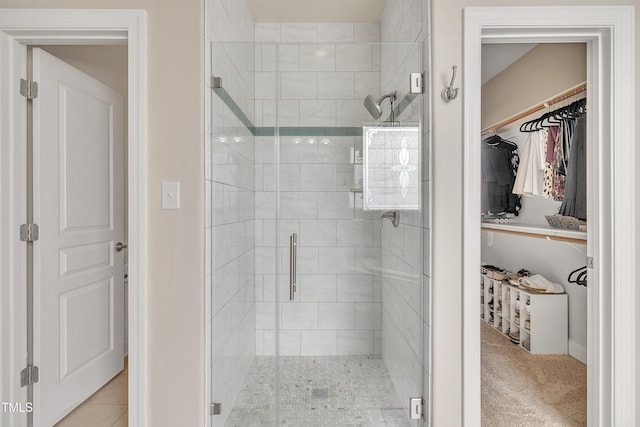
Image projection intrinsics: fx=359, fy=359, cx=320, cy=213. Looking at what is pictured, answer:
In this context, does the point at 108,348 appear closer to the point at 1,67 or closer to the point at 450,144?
the point at 1,67

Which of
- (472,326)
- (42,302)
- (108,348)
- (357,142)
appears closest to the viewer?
(472,326)

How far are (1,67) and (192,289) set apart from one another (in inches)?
54.0

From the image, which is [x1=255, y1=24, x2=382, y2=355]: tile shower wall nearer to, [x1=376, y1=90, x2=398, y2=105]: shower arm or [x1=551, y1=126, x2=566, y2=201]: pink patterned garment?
[x1=376, y1=90, x2=398, y2=105]: shower arm

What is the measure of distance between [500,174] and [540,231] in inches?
31.8

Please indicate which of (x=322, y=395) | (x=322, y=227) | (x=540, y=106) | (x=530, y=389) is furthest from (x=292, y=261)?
(x=540, y=106)

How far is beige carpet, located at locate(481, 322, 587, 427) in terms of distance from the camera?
2.05 m

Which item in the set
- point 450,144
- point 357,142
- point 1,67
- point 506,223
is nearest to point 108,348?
point 1,67

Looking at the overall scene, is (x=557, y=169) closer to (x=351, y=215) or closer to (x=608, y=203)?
(x=608, y=203)

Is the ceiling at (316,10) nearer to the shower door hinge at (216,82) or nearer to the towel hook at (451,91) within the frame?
the shower door hinge at (216,82)

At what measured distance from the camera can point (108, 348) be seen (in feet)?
8.09

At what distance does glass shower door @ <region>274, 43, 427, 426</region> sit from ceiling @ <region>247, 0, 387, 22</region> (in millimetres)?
1104

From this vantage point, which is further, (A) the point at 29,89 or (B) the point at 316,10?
(B) the point at 316,10

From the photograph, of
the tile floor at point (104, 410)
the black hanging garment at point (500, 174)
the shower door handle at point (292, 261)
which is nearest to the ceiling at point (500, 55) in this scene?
the black hanging garment at point (500, 174)

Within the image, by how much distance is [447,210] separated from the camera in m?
1.65
